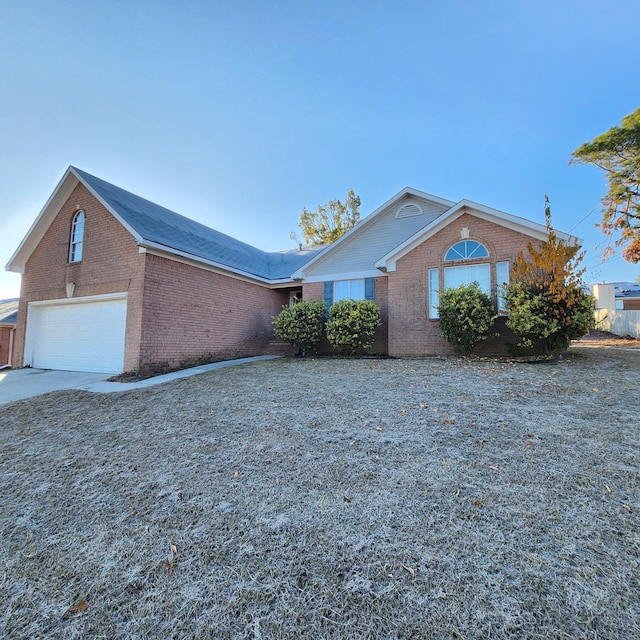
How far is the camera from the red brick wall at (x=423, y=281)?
32.6 ft

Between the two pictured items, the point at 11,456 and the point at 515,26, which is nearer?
the point at 11,456

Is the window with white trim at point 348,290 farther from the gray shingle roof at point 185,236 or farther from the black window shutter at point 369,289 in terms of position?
the gray shingle roof at point 185,236

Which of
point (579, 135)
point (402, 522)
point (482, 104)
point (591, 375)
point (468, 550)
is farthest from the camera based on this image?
point (579, 135)

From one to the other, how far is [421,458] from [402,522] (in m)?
1.08

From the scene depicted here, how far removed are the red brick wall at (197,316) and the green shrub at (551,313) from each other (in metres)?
9.08

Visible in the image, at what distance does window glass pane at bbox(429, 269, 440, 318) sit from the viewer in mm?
10578

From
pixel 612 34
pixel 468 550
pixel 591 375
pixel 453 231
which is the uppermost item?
pixel 612 34

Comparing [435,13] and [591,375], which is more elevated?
[435,13]

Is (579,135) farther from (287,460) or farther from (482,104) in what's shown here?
(287,460)

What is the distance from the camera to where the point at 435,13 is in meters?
9.04

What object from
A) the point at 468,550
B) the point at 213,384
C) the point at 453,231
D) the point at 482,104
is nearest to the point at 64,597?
the point at 468,550

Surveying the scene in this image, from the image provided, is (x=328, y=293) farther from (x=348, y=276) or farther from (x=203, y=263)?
(x=203, y=263)

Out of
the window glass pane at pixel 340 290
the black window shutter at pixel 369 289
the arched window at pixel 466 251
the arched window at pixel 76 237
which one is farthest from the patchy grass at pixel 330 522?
the arched window at pixel 76 237

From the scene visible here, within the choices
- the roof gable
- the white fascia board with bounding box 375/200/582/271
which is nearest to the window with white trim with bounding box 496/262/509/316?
the white fascia board with bounding box 375/200/582/271
